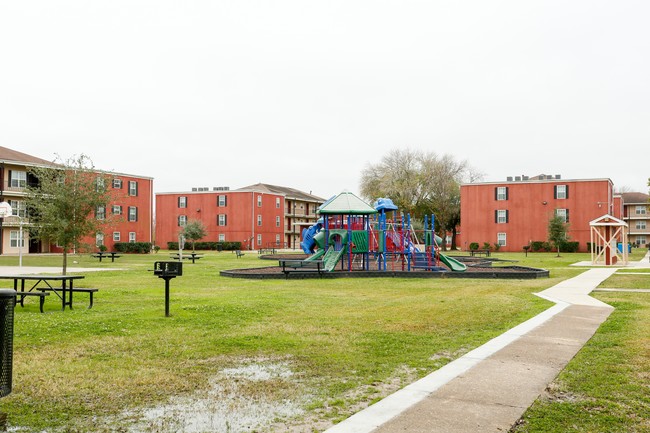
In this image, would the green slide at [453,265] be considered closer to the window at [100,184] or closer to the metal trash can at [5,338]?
the window at [100,184]

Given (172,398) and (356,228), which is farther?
(356,228)

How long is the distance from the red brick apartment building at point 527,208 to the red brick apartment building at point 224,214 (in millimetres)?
25136

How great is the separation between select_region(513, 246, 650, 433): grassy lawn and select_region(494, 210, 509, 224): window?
51.8 m

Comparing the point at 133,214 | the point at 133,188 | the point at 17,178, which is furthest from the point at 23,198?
the point at 133,188

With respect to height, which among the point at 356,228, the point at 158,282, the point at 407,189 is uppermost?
the point at 407,189

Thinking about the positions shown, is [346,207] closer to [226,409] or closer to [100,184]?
[100,184]

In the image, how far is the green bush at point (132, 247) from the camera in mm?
59188

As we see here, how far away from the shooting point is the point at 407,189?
6681cm

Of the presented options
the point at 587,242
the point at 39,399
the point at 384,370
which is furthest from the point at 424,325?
the point at 587,242

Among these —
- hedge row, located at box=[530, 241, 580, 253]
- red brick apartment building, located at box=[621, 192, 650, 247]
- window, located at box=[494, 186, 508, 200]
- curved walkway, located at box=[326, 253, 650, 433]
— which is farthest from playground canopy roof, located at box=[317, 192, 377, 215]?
red brick apartment building, located at box=[621, 192, 650, 247]

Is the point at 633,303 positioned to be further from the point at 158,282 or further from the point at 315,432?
the point at 158,282

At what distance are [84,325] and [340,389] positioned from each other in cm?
604

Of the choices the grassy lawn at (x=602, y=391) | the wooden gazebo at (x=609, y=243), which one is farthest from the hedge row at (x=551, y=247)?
the grassy lawn at (x=602, y=391)

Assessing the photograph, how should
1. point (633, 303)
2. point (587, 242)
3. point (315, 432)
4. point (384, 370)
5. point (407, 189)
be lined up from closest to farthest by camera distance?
point (315, 432) → point (384, 370) → point (633, 303) → point (587, 242) → point (407, 189)
